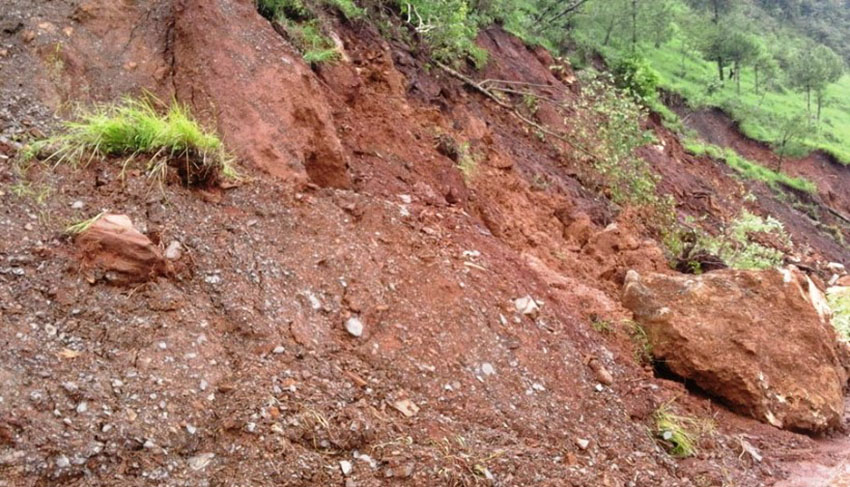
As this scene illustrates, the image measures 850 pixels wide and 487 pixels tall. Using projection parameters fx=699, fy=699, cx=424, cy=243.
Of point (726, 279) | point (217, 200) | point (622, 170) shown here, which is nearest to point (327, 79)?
point (217, 200)

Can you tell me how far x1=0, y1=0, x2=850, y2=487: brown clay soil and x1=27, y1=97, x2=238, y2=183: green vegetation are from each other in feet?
0.27

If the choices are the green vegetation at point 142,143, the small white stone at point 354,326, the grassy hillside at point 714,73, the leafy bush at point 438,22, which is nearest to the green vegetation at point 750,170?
the grassy hillside at point 714,73

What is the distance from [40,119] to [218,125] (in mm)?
920

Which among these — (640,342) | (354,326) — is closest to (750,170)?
(640,342)

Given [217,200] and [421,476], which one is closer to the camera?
[421,476]

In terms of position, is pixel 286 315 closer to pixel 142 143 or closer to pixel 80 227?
pixel 80 227

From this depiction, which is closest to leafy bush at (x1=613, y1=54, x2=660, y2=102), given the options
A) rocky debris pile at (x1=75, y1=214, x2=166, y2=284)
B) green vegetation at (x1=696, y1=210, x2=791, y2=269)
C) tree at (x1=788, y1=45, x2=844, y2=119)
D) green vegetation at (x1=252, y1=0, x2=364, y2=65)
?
green vegetation at (x1=696, y1=210, x2=791, y2=269)

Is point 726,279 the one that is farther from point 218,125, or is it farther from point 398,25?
point 398,25

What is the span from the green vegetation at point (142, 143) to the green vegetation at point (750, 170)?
44.2 feet

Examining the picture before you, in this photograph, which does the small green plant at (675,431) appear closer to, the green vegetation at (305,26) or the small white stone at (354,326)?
the small white stone at (354,326)

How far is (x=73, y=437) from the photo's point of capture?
2416mm

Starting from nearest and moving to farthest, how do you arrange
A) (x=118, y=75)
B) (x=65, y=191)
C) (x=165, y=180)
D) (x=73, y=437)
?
1. (x=73, y=437)
2. (x=65, y=191)
3. (x=165, y=180)
4. (x=118, y=75)

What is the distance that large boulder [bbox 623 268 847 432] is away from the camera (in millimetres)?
4793

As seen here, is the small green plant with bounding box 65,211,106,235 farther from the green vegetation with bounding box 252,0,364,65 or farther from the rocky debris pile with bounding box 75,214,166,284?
the green vegetation with bounding box 252,0,364,65
